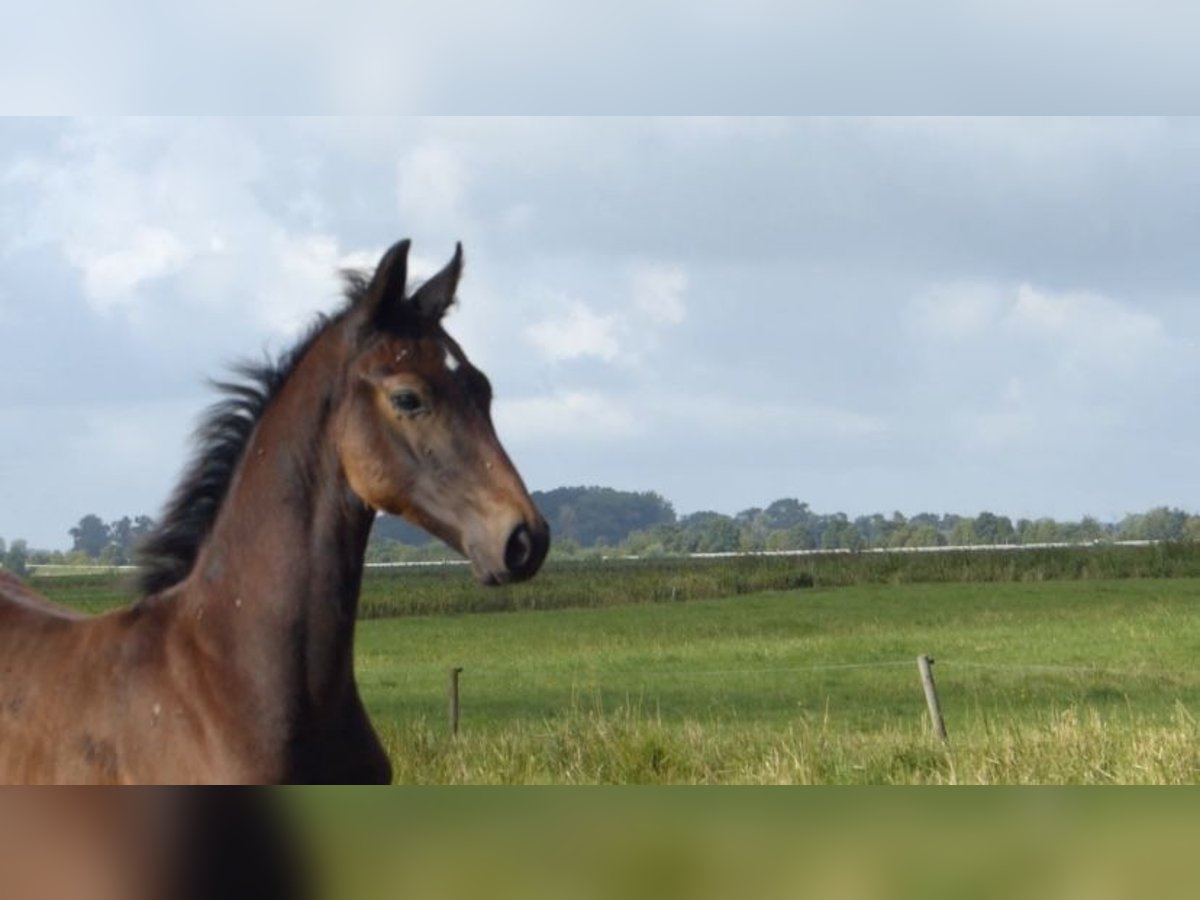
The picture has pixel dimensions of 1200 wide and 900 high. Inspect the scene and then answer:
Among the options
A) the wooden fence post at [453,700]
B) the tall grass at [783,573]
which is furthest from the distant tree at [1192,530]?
the wooden fence post at [453,700]

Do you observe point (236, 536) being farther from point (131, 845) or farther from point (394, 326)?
point (131, 845)

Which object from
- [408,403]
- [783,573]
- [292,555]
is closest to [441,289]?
[408,403]

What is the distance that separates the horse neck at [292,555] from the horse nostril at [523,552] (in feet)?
1.23

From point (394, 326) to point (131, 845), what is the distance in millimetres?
2560

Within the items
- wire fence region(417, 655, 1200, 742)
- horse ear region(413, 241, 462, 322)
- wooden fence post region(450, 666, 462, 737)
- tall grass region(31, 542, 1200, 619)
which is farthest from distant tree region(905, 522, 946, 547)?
horse ear region(413, 241, 462, 322)

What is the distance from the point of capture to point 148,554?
11.0ft

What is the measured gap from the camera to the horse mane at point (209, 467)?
330 centimetres

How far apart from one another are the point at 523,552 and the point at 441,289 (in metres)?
0.71

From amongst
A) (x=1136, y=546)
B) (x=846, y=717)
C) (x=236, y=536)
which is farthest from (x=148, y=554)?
(x=1136, y=546)

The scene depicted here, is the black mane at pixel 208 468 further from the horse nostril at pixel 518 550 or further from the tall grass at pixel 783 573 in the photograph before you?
the tall grass at pixel 783 573

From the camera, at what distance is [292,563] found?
3039mm

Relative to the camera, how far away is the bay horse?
9.59 ft

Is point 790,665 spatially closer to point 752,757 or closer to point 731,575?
point 731,575

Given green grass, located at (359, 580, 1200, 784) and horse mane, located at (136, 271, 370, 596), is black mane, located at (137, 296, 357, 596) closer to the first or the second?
horse mane, located at (136, 271, 370, 596)
